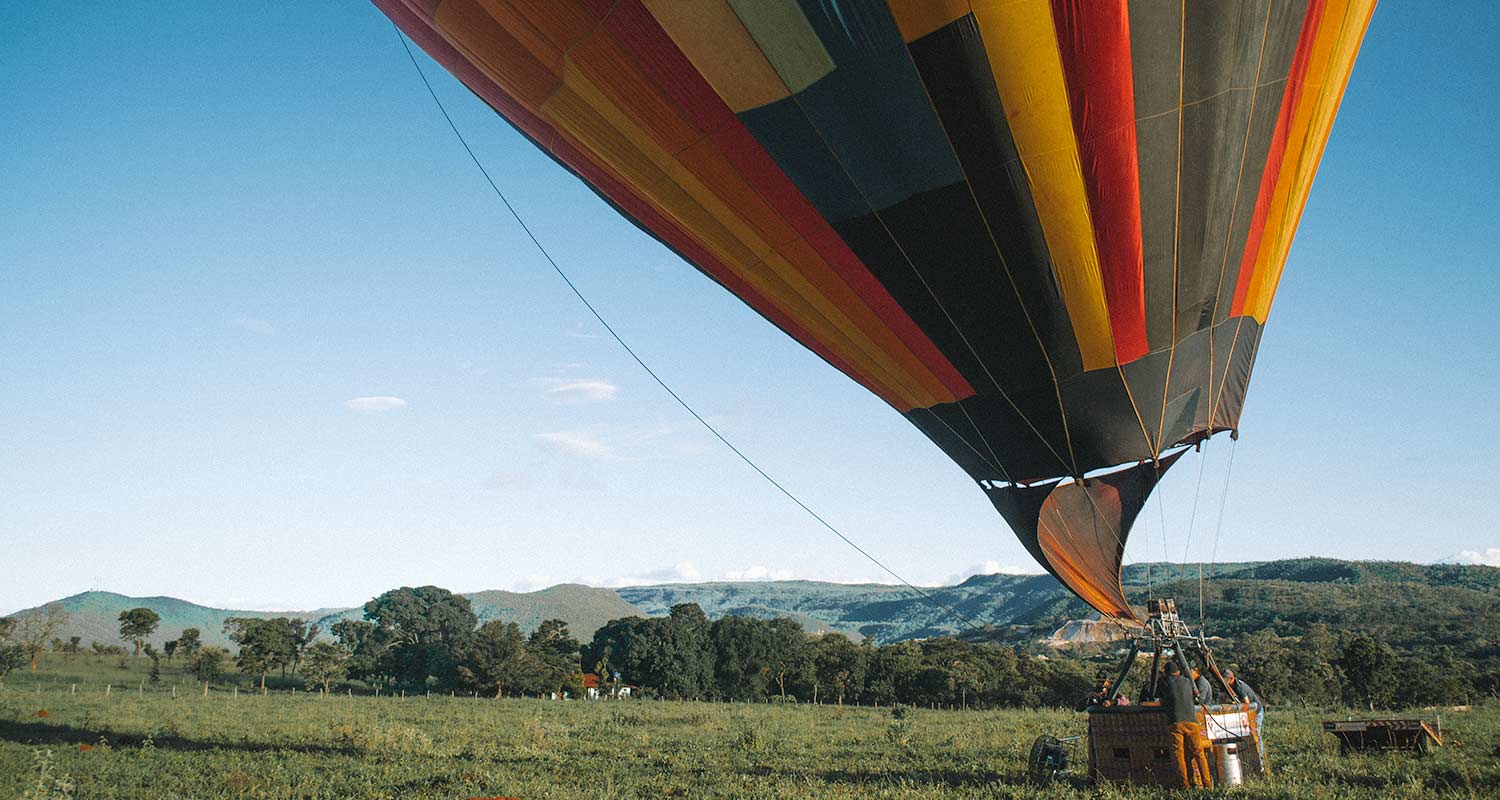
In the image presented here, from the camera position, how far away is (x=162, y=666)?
5834cm

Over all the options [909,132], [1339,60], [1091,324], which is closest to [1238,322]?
[1091,324]

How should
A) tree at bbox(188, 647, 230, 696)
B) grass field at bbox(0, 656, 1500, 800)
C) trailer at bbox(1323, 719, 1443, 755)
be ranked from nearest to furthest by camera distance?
grass field at bbox(0, 656, 1500, 800), trailer at bbox(1323, 719, 1443, 755), tree at bbox(188, 647, 230, 696)

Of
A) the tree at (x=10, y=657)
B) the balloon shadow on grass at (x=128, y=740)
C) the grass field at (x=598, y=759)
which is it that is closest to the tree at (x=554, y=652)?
the tree at (x=10, y=657)

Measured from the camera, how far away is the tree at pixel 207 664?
185 feet

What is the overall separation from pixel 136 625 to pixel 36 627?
24.2ft

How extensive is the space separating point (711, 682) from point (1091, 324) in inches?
2120

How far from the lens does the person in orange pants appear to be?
8.09 meters

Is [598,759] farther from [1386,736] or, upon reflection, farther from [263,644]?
[263,644]

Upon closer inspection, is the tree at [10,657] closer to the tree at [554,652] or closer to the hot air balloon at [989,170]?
the tree at [554,652]

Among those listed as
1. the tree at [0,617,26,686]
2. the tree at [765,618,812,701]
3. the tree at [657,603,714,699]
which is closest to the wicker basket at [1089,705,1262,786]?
the tree at [765,618,812,701]

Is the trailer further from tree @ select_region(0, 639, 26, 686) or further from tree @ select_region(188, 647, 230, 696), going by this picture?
tree @ select_region(188, 647, 230, 696)

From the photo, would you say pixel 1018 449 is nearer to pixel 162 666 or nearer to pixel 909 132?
pixel 909 132

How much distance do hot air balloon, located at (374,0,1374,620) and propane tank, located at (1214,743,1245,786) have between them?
6.81 feet

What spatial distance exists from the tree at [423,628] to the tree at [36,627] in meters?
22.6
